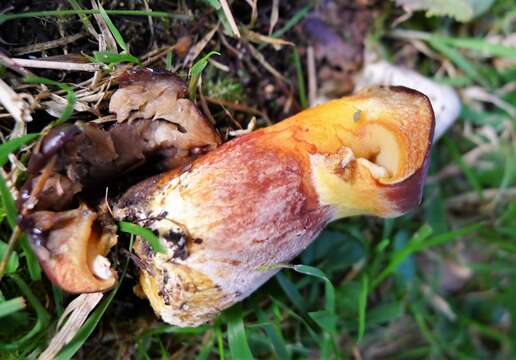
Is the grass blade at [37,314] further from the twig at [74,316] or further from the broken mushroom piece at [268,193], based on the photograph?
the broken mushroom piece at [268,193]

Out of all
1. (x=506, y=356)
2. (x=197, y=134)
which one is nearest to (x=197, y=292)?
(x=197, y=134)

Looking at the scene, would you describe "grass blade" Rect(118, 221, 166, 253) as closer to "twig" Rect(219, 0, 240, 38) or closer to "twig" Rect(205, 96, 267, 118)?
"twig" Rect(205, 96, 267, 118)

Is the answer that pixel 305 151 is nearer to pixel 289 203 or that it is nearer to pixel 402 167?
pixel 289 203

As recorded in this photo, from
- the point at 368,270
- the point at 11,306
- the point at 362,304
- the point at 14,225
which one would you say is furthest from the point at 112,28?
the point at 368,270

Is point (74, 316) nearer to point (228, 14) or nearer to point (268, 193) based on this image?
point (268, 193)

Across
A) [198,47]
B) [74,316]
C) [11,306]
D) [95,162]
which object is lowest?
[74,316]

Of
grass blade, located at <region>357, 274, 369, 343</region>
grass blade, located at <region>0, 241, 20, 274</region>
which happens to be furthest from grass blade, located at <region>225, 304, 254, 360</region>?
grass blade, located at <region>0, 241, 20, 274</region>

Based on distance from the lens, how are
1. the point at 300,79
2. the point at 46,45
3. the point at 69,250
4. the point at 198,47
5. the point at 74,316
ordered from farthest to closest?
the point at 300,79, the point at 198,47, the point at 46,45, the point at 74,316, the point at 69,250

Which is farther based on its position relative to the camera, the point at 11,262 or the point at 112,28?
the point at 112,28
